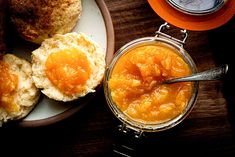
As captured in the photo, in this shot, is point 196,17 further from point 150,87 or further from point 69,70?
point 69,70

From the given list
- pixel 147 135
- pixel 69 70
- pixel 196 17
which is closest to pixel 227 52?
pixel 196 17

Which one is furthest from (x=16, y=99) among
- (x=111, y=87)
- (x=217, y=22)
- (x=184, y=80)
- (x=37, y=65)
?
(x=217, y=22)

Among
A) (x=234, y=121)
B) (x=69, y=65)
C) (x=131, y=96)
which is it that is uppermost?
(x=69, y=65)

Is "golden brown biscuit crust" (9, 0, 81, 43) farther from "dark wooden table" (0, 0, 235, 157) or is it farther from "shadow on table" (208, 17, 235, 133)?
"shadow on table" (208, 17, 235, 133)

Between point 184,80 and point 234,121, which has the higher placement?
point 184,80

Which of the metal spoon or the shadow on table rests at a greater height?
the metal spoon

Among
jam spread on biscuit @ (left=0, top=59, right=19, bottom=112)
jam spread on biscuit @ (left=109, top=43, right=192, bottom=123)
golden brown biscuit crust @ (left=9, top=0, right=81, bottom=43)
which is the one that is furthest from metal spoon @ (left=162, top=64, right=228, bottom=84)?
jam spread on biscuit @ (left=0, top=59, right=19, bottom=112)

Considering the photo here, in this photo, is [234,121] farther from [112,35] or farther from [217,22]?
[112,35]
